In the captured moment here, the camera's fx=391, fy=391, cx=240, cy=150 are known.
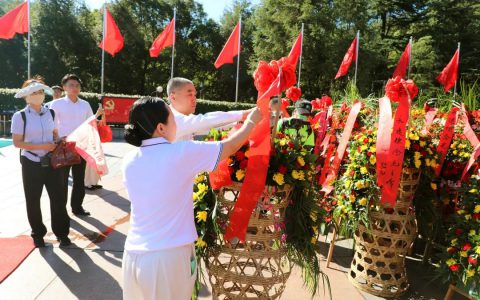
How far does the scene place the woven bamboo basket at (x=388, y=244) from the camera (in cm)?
298

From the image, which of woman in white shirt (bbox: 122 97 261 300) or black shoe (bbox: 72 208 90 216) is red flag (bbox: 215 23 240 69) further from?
woman in white shirt (bbox: 122 97 261 300)

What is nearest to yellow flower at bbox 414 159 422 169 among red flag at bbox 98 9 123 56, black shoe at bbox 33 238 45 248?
black shoe at bbox 33 238 45 248

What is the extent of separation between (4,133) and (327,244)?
12551 millimetres

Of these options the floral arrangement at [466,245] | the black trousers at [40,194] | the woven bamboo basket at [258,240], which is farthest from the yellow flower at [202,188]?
the black trousers at [40,194]

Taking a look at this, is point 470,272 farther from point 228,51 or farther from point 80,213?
point 228,51

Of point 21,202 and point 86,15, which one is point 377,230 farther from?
point 86,15

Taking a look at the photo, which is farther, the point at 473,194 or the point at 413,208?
the point at 413,208

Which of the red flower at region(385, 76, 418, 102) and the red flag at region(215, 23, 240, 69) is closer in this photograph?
the red flower at region(385, 76, 418, 102)

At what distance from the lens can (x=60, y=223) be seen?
12.6 ft

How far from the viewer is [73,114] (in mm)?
4629

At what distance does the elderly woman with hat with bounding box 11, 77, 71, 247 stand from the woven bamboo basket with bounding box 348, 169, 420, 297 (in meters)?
2.78

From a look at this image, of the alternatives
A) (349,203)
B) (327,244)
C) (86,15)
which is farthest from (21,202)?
(86,15)

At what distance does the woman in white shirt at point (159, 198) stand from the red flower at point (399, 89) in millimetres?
1685

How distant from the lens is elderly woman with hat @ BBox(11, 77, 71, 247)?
3.57m
